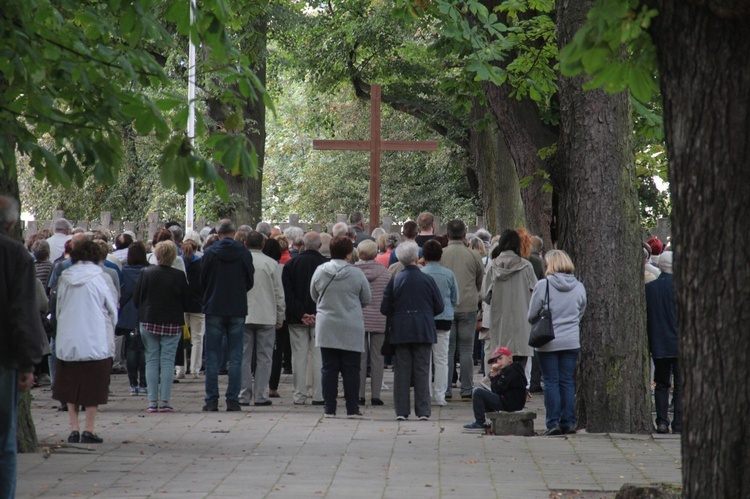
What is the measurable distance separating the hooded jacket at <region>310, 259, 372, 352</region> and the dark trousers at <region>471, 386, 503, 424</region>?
1382 millimetres

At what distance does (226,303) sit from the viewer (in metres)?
12.5

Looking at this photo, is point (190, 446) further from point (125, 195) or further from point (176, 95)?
point (125, 195)

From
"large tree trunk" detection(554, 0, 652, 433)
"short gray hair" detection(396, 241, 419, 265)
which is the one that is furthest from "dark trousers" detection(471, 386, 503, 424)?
"short gray hair" detection(396, 241, 419, 265)

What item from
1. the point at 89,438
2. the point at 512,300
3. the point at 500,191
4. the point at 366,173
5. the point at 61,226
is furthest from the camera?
the point at 366,173

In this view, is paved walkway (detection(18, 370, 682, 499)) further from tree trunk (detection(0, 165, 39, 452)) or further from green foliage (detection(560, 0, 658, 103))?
green foliage (detection(560, 0, 658, 103))

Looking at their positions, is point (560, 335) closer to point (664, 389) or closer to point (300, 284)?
point (664, 389)

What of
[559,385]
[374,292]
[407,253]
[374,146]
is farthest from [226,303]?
[374,146]

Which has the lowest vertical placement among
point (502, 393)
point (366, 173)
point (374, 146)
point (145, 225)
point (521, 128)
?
point (502, 393)

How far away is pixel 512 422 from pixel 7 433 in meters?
5.84

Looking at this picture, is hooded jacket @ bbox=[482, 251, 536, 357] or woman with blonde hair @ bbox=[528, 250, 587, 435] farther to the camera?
hooded jacket @ bbox=[482, 251, 536, 357]

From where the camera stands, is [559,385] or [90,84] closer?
[90,84]

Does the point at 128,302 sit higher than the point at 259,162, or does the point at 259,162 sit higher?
the point at 259,162

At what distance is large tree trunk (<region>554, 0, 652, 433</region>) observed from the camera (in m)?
11.0

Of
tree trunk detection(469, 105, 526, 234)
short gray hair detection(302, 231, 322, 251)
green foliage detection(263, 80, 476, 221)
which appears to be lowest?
short gray hair detection(302, 231, 322, 251)
